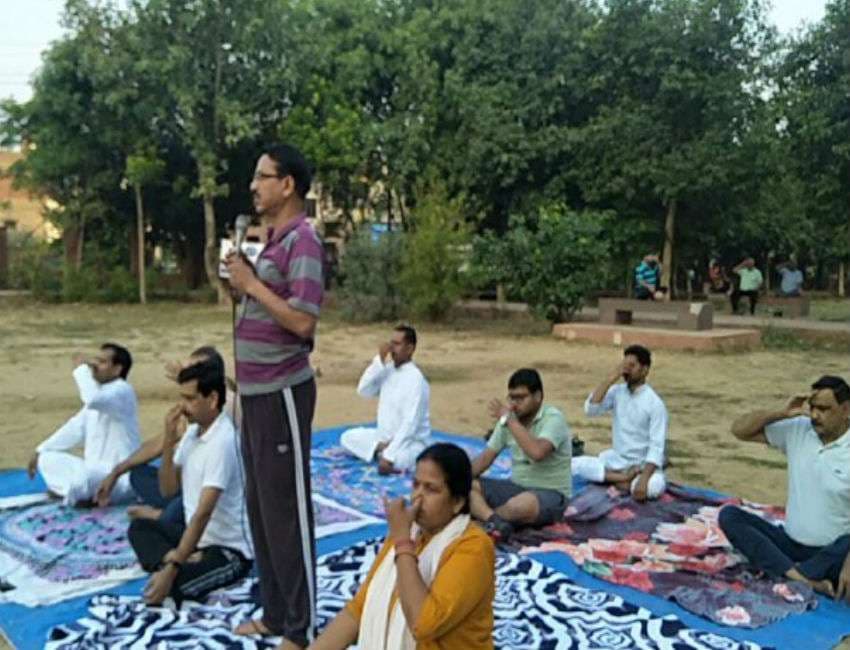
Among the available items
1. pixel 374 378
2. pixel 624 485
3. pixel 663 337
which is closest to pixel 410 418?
pixel 374 378

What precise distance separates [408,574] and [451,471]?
31cm

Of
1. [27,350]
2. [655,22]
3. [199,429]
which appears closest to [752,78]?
[655,22]

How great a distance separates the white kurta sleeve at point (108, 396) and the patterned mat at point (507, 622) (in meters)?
1.54

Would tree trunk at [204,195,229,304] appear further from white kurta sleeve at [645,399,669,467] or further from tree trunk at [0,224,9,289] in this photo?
white kurta sleeve at [645,399,669,467]

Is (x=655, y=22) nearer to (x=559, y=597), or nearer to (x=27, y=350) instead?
(x=27, y=350)

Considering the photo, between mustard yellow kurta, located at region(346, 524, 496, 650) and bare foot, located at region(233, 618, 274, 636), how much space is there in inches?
50.6

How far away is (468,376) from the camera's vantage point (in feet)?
40.1

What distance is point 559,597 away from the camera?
4.27 meters

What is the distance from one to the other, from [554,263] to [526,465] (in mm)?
12067

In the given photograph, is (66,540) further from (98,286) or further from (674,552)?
(98,286)

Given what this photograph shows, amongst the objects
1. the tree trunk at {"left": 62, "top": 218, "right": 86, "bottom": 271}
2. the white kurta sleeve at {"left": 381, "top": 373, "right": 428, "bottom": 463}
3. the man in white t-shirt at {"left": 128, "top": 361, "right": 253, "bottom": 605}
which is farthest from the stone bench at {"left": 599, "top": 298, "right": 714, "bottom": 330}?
the tree trunk at {"left": 62, "top": 218, "right": 86, "bottom": 271}

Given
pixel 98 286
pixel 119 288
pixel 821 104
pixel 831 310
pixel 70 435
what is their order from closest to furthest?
pixel 70 435 < pixel 821 104 < pixel 119 288 < pixel 98 286 < pixel 831 310

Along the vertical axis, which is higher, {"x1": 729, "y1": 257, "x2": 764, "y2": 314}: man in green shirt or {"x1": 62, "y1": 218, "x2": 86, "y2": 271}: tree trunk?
{"x1": 62, "y1": 218, "x2": 86, "y2": 271}: tree trunk

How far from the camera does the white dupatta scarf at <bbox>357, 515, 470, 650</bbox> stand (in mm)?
2582
